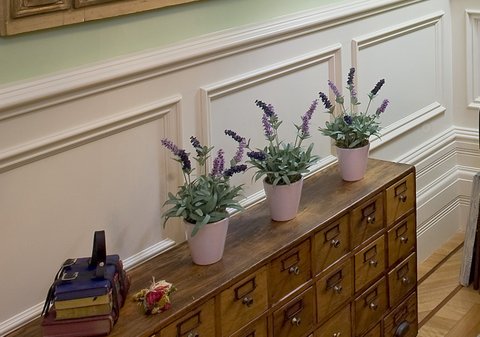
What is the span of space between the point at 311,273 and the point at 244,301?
0.33m

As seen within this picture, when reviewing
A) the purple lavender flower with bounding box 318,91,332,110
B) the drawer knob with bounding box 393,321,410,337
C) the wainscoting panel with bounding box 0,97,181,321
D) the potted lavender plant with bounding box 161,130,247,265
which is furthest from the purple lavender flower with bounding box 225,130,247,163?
the drawer knob with bounding box 393,321,410,337

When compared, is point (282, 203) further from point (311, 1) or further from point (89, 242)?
point (311, 1)

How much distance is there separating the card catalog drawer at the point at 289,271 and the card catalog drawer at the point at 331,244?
0.04 metres

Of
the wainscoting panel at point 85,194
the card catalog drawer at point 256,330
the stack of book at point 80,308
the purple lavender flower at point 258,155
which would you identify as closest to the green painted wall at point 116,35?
the wainscoting panel at point 85,194

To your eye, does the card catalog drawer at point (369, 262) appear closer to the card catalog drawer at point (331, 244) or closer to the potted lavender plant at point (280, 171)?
the card catalog drawer at point (331, 244)

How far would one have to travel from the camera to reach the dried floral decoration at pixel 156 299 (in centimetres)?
195

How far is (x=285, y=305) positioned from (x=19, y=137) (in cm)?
88

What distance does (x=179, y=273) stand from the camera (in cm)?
217

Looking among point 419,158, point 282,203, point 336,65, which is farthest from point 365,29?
point 282,203

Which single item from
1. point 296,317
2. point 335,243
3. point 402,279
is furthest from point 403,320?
point 296,317

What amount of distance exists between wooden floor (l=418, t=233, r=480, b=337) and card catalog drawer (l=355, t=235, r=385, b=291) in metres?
0.48

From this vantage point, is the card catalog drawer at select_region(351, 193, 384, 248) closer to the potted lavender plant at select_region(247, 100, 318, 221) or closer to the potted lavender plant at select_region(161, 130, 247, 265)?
the potted lavender plant at select_region(247, 100, 318, 221)

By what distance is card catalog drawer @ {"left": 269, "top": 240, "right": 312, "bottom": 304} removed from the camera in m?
2.29

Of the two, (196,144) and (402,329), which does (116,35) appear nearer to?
(196,144)
